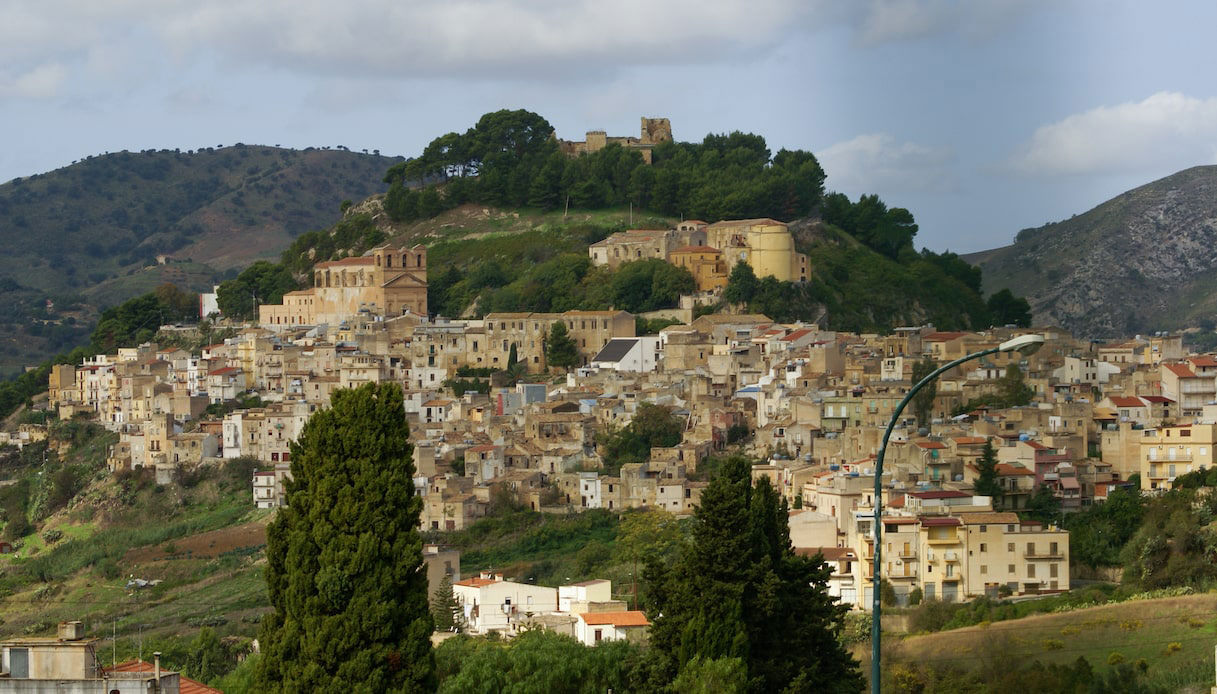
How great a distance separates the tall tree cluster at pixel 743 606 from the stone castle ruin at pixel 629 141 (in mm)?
55179

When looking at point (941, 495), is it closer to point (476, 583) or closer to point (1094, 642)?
point (1094, 642)

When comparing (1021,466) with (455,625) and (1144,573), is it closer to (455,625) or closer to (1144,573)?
(1144,573)

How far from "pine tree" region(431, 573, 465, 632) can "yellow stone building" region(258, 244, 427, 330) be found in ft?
100.0

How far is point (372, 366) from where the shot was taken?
58.8m

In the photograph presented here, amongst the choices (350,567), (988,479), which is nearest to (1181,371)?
(988,479)

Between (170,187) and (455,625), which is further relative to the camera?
(170,187)

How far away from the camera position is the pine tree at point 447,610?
3631cm

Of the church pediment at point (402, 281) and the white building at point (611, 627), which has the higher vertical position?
the church pediment at point (402, 281)

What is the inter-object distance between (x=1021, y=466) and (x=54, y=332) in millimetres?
81408

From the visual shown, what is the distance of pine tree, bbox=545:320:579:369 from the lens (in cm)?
6019

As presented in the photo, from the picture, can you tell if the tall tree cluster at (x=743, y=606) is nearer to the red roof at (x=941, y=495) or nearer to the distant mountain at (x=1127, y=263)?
the red roof at (x=941, y=495)

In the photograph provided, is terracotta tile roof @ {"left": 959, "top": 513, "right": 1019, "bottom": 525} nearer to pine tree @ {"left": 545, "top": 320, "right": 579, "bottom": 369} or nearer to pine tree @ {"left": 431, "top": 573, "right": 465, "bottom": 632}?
pine tree @ {"left": 431, "top": 573, "right": 465, "bottom": 632}

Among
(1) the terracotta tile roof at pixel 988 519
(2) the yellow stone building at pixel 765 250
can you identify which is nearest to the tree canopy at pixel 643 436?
(1) the terracotta tile roof at pixel 988 519

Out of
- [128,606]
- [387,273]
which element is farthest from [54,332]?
[128,606]
